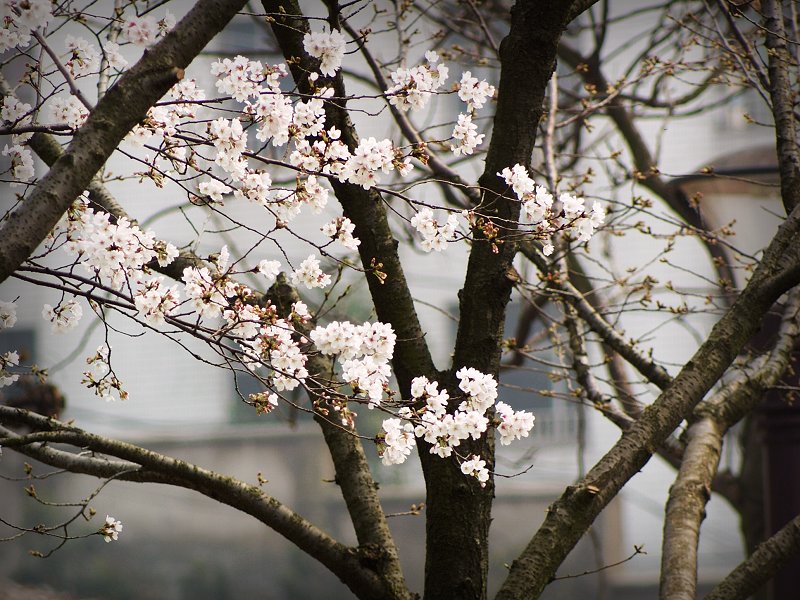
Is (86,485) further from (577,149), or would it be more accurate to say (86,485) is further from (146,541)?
(577,149)

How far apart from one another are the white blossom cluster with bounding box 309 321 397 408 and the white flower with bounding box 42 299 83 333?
66cm

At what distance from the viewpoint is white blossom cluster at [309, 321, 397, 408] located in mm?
1654

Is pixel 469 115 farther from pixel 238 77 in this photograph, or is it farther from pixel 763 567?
pixel 763 567

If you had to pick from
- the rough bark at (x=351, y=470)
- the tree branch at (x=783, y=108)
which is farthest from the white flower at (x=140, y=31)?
the tree branch at (x=783, y=108)

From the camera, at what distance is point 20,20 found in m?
1.46

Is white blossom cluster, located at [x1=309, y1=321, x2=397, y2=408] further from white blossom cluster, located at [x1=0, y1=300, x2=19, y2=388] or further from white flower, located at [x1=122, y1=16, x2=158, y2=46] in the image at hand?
white flower, located at [x1=122, y1=16, x2=158, y2=46]

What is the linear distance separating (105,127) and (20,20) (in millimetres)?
335

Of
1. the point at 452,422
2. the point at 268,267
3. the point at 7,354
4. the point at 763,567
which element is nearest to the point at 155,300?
the point at 268,267

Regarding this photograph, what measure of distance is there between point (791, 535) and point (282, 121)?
5.23 ft

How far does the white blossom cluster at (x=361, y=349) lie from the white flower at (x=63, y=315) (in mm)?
663

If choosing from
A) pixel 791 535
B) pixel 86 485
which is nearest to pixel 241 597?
pixel 86 485

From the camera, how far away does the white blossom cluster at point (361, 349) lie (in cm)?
165

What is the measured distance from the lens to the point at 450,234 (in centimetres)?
186

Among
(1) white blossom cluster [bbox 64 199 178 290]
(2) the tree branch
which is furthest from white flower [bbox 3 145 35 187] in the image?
(2) the tree branch
